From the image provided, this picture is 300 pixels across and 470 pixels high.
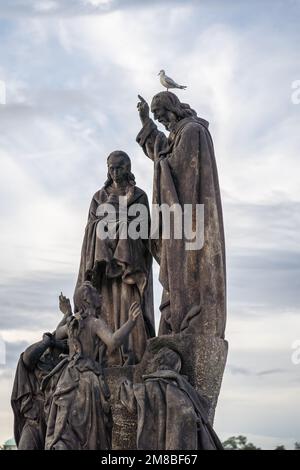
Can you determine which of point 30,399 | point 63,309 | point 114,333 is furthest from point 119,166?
point 30,399

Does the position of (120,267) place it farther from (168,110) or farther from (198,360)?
(168,110)

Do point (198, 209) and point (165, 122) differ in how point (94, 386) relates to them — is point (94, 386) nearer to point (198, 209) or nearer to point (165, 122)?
point (198, 209)

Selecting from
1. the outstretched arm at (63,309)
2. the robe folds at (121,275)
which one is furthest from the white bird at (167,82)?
the outstretched arm at (63,309)

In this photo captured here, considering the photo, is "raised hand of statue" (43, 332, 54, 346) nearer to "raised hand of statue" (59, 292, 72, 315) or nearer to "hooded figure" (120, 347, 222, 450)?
"raised hand of statue" (59, 292, 72, 315)

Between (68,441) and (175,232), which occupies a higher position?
(175,232)

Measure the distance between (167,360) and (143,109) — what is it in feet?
14.1

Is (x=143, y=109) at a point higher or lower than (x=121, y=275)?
higher

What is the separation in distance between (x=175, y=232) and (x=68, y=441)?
3739 millimetres

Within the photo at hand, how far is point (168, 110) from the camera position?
19.3 metres

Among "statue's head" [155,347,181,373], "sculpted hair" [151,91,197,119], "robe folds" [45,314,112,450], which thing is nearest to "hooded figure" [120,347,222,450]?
"statue's head" [155,347,181,373]

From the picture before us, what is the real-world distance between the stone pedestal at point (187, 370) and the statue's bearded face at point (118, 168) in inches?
118

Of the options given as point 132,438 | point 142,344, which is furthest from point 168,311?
point 132,438

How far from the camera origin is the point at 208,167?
18.8 metres

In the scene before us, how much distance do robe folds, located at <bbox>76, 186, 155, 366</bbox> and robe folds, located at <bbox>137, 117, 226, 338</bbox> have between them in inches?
13.7
